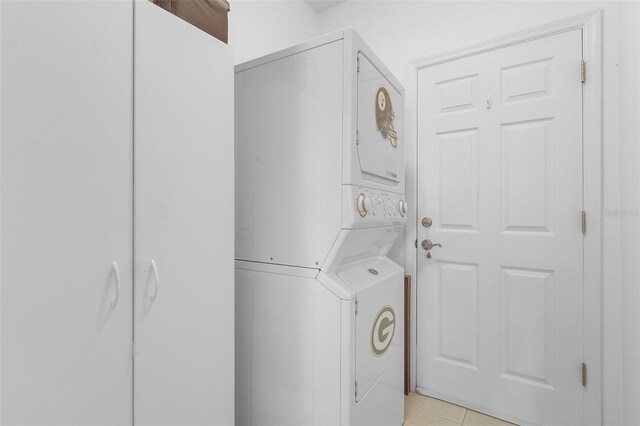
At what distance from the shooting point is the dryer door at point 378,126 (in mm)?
1409

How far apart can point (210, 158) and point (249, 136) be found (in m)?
0.47

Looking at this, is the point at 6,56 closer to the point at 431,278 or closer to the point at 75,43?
the point at 75,43

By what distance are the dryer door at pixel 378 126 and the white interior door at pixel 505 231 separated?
528mm

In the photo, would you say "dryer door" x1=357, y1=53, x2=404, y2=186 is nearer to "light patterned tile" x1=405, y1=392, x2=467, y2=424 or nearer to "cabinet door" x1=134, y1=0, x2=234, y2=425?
"cabinet door" x1=134, y1=0, x2=234, y2=425

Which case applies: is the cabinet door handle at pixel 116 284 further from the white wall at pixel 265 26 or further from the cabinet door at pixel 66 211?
the white wall at pixel 265 26

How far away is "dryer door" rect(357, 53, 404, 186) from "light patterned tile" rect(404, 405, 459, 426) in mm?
1421

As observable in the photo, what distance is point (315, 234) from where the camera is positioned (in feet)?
4.58

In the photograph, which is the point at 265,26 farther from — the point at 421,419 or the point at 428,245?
the point at 421,419

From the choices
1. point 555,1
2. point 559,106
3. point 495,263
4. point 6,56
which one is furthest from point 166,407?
point 555,1

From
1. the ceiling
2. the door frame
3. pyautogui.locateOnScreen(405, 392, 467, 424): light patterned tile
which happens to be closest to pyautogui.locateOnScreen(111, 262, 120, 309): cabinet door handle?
pyautogui.locateOnScreen(405, 392, 467, 424): light patterned tile

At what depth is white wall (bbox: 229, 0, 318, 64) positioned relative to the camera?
6.53 ft

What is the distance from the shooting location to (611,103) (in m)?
1.67

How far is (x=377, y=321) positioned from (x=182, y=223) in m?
0.99

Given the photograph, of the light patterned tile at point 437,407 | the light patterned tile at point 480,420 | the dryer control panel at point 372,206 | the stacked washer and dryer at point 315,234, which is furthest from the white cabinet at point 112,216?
the light patterned tile at point 480,420
